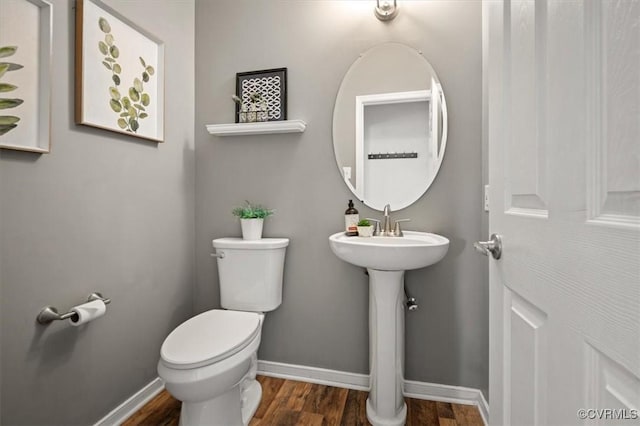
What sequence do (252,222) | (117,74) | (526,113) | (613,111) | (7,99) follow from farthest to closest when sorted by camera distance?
(252,222)
(117,74)
(7,99)
(526,113)
(613,111)

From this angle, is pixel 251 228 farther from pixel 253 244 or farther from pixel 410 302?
pixel 410 302

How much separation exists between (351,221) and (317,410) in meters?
0.96

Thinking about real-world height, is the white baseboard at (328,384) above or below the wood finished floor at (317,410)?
above

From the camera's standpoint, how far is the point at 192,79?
1.95 metres

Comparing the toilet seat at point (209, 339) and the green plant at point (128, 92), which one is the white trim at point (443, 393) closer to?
the toilet seat at point (209, 339)

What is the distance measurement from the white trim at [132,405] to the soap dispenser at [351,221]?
1319 millimetres

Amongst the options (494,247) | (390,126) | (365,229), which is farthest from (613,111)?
(390,126)

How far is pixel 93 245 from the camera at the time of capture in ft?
4.37

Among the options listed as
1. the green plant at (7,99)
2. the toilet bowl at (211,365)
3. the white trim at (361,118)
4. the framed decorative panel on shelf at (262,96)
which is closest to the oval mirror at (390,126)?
the white trim at (361,118)

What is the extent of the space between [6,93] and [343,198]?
4.63ft

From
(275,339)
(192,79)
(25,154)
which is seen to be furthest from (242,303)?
(192,79)

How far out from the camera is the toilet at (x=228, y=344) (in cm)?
114

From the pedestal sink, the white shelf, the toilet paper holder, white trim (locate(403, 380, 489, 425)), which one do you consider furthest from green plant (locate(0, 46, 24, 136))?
white trim (locate(403, 380, 489, 425))

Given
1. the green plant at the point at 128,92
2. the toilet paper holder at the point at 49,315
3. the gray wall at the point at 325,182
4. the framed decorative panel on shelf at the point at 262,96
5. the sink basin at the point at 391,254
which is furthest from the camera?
the framed decorative panel on shelf at the point at 262,96
